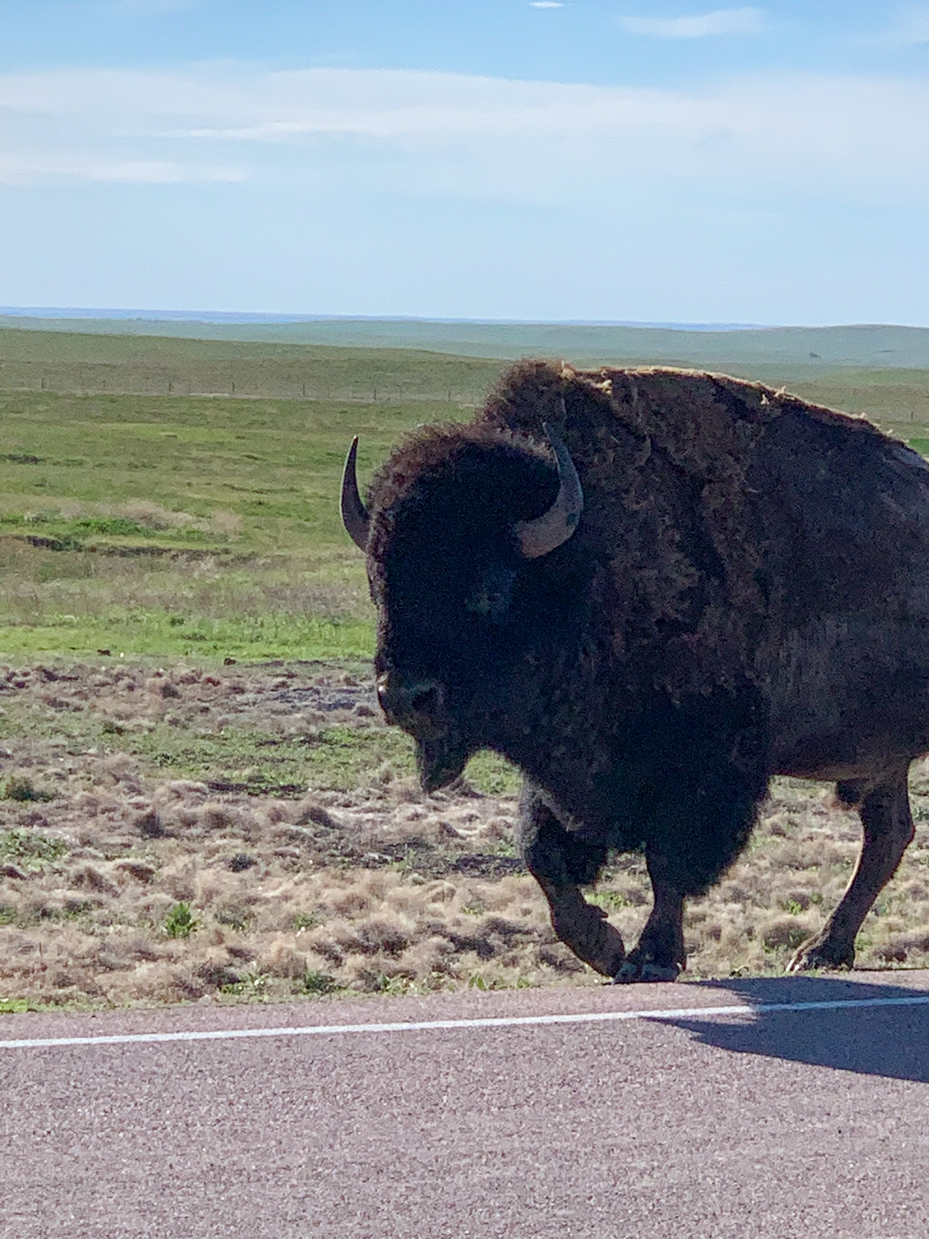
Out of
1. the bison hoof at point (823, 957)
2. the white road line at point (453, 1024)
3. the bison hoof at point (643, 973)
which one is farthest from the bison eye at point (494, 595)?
the bison hoof at point (823, 957)

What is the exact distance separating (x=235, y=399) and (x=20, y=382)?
57.0 ft

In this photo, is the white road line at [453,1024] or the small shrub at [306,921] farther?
the small shrub at [306,921]

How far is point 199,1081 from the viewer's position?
5777 mm

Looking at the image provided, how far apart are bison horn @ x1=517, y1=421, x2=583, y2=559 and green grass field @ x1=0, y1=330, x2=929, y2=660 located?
868mm

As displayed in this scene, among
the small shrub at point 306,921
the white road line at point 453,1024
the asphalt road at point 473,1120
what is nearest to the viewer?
the asphalt road at point 473,1120

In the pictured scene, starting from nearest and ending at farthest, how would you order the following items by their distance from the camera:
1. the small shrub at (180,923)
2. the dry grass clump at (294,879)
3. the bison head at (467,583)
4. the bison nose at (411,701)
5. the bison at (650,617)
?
the bison nose at (411,701), the bison head at (467,583), the bison at (650,617), the dry grass clump at (294,879), the small shrub at (180,923)

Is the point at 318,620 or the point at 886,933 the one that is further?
the point at 318,620

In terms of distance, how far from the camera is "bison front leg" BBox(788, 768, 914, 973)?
891 centimetres

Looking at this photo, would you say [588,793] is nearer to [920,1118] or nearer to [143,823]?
[920,1118]

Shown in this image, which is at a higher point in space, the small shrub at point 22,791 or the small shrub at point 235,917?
the small shrub at point 235,917

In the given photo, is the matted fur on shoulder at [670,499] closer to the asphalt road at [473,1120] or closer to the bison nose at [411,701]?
the bison nose at [411,701]

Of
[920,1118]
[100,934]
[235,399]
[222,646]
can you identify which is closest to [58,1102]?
[920,1118]

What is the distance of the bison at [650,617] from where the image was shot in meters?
7.73

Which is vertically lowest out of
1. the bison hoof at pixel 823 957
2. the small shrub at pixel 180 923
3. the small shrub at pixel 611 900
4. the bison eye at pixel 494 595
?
the small shrub at pixel 611 900
